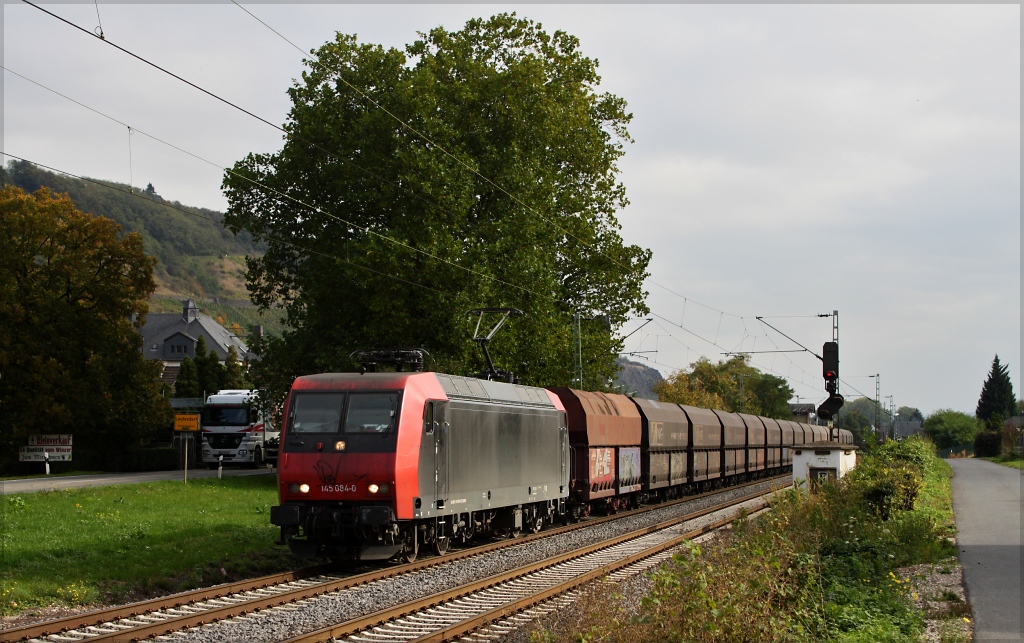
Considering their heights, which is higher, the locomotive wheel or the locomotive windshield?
the locomotive windshield

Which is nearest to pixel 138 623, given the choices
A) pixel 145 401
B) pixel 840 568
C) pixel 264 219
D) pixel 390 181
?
pixel 840 568

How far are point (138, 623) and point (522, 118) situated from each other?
83.8ft

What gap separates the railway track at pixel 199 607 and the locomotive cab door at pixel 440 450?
3.58 feet

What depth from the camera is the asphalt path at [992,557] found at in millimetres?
10461

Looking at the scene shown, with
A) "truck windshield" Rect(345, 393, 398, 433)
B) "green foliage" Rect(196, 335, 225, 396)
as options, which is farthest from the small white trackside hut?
"green foliage" Rect(196, 335, 225, 396)

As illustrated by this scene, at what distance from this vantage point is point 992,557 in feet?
50.2

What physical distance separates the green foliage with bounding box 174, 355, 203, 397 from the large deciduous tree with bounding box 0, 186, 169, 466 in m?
27.9

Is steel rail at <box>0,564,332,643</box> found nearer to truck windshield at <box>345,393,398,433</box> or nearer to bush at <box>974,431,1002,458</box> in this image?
truck windshield at <box>345,393,398,433</box>

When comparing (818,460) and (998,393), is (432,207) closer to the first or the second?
(818,460)

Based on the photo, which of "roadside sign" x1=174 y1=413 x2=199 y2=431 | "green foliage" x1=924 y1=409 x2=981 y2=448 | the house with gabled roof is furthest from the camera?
the house with gabled roof

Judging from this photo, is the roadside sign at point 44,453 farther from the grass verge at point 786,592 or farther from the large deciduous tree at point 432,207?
the grass verge at point 786,592

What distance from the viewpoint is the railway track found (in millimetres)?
10211

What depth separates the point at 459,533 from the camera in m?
18.5

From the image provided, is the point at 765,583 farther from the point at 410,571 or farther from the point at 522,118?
the point at 522,118
